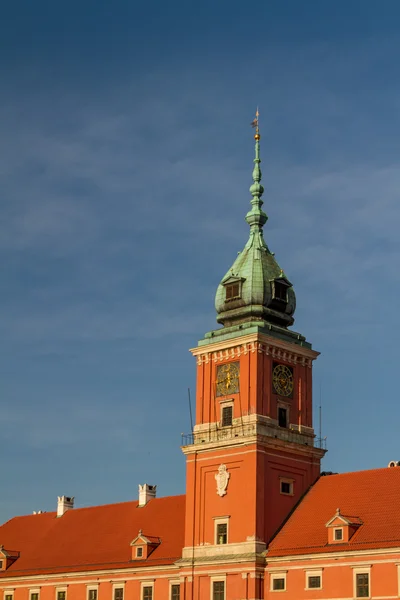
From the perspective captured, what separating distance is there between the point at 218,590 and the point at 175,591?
440 centimetres

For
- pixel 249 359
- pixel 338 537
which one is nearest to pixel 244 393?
pixel 249 359

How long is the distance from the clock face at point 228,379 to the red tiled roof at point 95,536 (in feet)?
30.4

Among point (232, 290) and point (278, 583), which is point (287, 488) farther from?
point (232, 290)

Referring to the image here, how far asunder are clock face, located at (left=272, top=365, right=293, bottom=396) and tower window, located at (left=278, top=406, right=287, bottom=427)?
859 mm

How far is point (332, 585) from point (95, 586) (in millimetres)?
18995

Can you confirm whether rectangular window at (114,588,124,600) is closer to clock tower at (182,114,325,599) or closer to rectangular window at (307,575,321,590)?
clock tower at (182,114,325,599)

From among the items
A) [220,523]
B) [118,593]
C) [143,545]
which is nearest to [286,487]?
[220,523]

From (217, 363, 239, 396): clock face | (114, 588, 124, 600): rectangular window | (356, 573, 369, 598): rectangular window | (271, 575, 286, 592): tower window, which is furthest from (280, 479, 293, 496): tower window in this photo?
(114, 588, 124, 600): rectangular window

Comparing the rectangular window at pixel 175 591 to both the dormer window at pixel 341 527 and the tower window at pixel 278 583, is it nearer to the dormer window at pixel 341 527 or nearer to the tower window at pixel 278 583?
the tower window at pixel 278 583

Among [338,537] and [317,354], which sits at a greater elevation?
[317,354]

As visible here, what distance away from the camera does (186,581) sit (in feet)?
202

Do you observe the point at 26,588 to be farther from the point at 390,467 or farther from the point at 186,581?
the point at 390,467

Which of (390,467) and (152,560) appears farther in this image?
(152,560)

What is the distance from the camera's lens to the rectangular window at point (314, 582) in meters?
55.7
